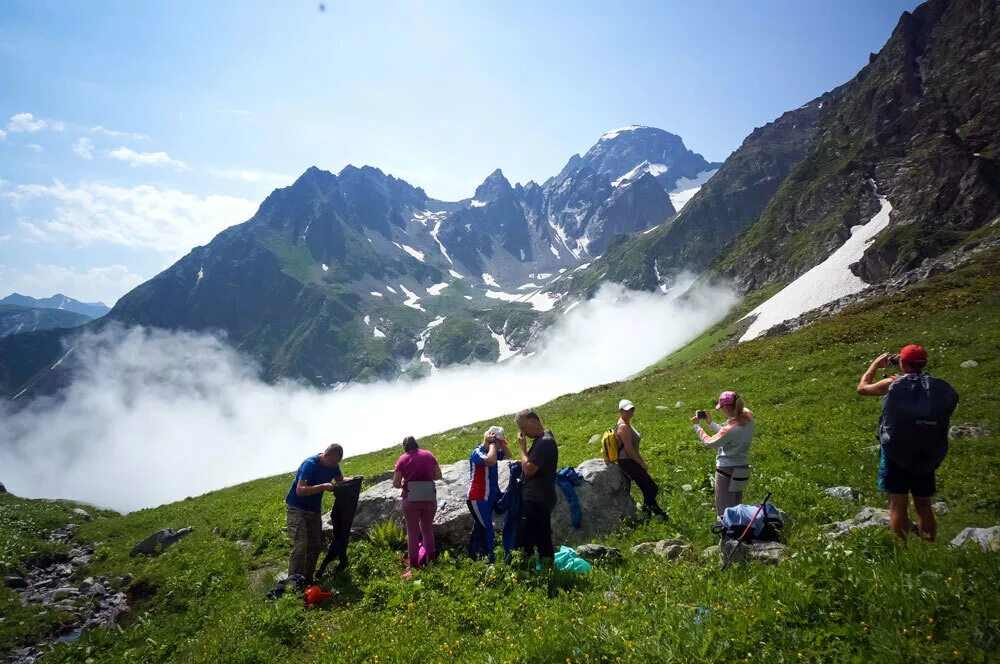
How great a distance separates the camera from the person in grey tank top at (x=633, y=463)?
12844 mm

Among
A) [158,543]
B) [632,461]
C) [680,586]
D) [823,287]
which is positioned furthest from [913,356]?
[823,287]

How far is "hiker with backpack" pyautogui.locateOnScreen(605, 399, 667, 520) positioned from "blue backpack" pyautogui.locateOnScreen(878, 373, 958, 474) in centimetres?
589

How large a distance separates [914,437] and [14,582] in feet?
99.8

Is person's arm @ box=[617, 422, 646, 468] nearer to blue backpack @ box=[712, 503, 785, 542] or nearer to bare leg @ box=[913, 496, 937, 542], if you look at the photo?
blue backpack @ box=[712, 503, 785, 542]

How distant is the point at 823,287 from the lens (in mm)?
74000

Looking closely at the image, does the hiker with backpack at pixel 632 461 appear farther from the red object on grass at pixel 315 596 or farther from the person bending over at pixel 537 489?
the red object on grass at pixel 315 596

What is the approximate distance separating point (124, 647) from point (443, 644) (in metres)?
10.2

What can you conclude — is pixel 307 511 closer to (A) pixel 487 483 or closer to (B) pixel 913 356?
(A) pixel 487 483

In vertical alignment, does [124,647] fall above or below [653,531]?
above

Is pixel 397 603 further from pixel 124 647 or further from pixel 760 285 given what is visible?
pixel 760 285

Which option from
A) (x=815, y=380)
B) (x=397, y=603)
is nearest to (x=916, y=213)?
(x=815, y=380)

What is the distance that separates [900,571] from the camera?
5566 millimetres

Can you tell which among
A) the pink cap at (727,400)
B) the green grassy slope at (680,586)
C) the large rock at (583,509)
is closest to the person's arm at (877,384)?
the pink cap at (727,400)

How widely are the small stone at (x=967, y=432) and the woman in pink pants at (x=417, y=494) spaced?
52.3 feet
